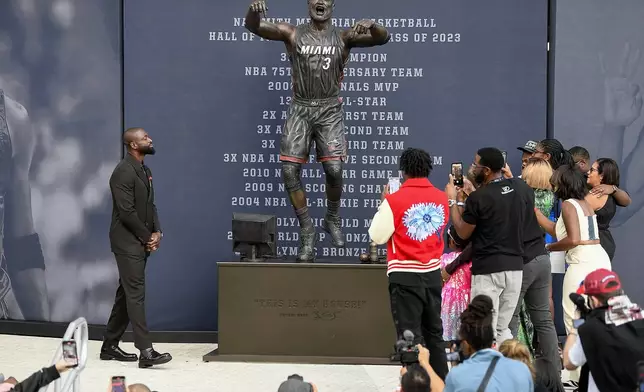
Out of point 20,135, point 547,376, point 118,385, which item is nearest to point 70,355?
point 118,385

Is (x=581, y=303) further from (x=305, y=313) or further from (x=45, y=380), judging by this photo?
(x=305, y=313)

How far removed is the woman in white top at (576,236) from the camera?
279 inches

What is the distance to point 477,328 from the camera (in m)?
4.91

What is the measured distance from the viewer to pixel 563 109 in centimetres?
919

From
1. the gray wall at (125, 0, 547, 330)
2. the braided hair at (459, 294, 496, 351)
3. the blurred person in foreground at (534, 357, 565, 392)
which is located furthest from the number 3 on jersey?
the braided hair at (459, 294, 496, 351)

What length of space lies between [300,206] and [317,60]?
120cm

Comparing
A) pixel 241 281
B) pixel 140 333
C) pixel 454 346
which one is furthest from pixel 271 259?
pixel 454 346

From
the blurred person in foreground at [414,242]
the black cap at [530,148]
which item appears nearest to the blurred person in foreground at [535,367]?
the blurred person in foreground at [414,242]

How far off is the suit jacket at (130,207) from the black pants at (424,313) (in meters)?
2.36

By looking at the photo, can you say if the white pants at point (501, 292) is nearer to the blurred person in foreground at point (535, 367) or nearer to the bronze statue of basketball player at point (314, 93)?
the blurred person in foreground at point (535, 367)

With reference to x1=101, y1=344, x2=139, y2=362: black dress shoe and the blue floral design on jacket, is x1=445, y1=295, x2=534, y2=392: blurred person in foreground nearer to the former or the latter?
the blue floral design on jacket

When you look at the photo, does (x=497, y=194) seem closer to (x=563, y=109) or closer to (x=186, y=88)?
(x=563, y=109)

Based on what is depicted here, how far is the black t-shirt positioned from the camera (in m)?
6.66

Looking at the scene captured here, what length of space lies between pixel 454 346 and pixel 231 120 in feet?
15.2
